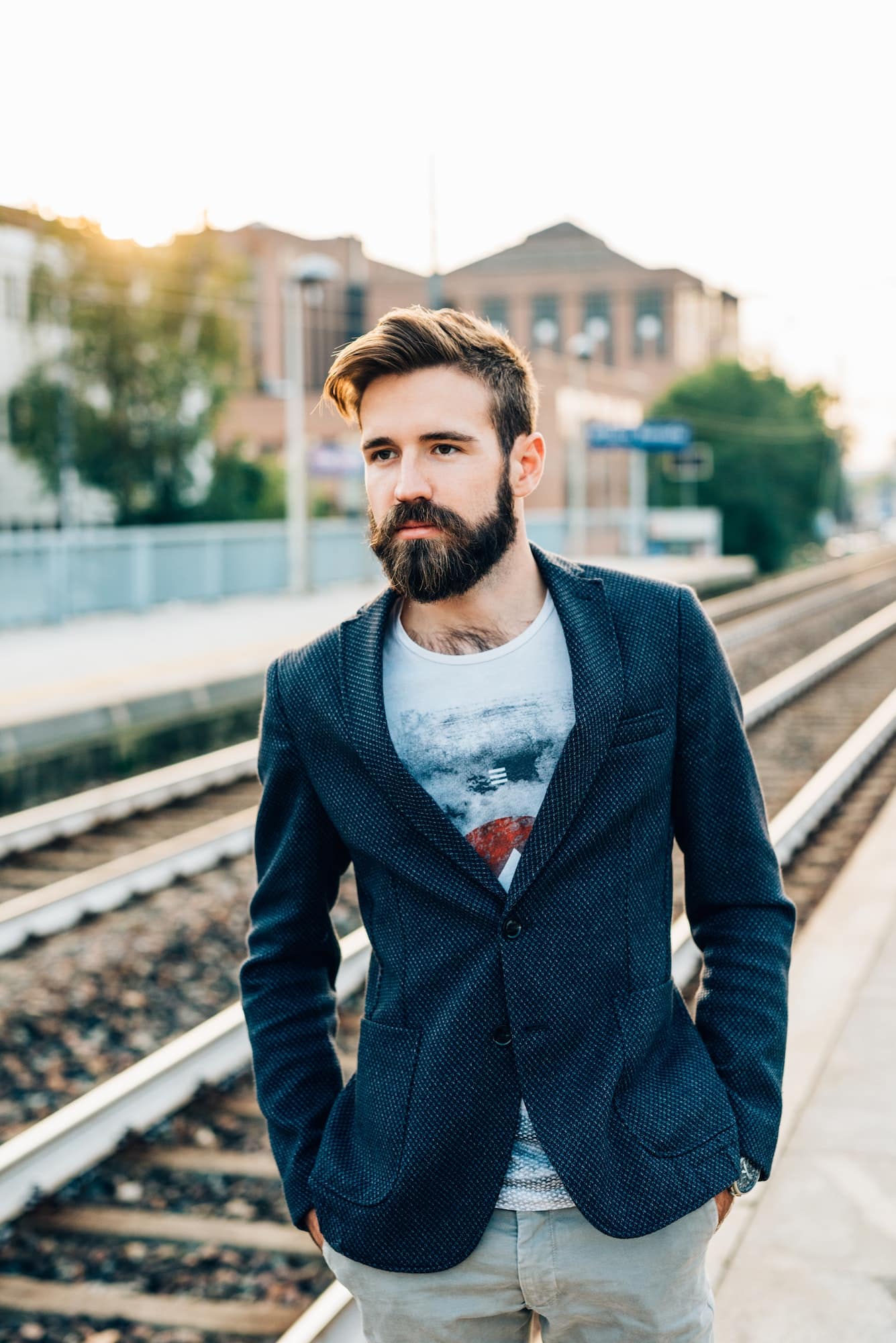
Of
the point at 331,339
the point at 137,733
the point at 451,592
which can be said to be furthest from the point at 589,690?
the point at 331,339

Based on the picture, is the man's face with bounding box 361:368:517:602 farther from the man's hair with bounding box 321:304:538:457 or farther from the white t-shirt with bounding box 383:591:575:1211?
the white t-shirt with bounding box 383:591:575:1211

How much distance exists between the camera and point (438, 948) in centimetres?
196

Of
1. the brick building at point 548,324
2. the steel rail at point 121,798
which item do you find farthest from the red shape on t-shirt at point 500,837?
the brick building at point 548,324

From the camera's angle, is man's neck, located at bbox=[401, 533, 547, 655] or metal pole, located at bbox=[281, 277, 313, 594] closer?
man's neck, located at bbox=[401, 533, 547, 655]

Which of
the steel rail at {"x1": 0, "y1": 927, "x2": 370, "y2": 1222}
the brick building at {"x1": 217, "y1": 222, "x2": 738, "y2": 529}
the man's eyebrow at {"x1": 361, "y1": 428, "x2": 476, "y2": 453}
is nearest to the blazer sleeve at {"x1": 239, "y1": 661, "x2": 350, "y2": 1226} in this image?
the man's eyebrow at {"x1": 361, "y1": 428, "x2": 476, "y2": 453}

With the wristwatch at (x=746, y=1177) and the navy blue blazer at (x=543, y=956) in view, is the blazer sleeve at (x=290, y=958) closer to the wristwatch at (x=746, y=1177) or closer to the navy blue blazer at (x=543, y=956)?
the navy blue blazer at (x=543, y=956)

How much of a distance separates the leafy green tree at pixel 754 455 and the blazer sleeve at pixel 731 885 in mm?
51470

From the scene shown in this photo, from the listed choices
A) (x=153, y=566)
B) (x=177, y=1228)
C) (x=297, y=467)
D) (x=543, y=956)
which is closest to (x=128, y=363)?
(x=297, y=467)

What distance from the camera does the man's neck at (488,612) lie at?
2.06m

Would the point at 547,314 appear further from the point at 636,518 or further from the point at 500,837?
the point at 500,837

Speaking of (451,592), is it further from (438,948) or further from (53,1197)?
(53,1197)

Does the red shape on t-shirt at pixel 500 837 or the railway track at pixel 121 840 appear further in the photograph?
the railway track at pixel 121 840

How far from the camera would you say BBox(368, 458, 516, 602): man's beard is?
2.00 m

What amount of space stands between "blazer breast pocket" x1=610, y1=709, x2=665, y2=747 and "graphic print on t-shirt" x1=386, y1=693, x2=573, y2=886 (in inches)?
2.9
